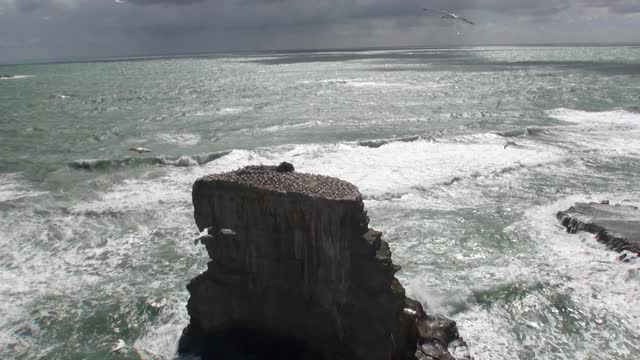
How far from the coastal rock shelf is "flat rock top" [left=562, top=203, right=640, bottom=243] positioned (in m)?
11.5

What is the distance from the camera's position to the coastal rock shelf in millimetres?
11859

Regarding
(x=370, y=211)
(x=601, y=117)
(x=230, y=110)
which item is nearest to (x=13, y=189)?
(x=370, y=211)

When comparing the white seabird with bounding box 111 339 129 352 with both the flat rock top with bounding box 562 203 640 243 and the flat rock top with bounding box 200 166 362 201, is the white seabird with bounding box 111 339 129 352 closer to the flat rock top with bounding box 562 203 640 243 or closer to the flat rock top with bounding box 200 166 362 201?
the flat rock top with bounding box 200 166 362 201

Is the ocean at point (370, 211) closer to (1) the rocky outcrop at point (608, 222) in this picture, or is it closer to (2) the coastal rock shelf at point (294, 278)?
(1) the rocky outcrop at point (608, 222)

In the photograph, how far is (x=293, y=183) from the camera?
12.2 m

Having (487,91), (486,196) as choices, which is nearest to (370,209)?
(486,196)

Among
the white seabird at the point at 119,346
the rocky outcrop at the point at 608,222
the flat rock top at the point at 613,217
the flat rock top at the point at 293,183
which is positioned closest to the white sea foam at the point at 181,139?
the white seabird at the point at 119,346

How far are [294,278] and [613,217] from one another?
1663cm

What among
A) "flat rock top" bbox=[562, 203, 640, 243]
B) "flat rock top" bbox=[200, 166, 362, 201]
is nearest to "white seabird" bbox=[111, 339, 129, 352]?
"flat rock top" bbox=[200, 166, 362, 201]

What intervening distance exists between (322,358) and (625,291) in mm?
11281

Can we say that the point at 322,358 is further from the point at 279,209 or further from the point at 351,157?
the point at 351,157

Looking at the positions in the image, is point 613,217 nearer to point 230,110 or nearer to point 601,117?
point 601,117

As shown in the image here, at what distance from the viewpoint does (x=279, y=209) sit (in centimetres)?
1193

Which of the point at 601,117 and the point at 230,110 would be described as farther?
the point at 230,110
